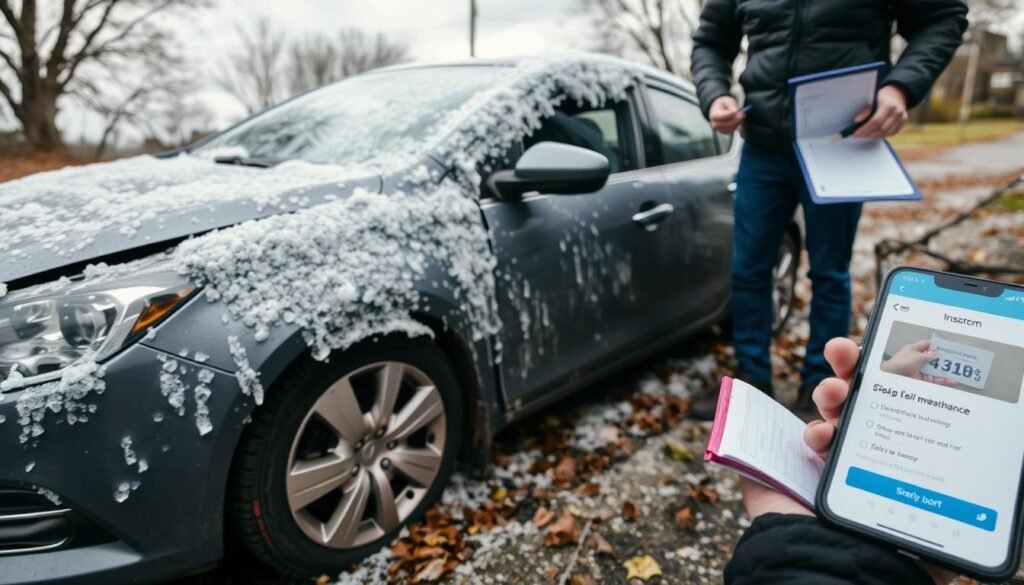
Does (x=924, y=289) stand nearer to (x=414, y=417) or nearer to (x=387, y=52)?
(x=414, y=417)

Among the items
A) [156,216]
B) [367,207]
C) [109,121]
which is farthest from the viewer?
[109,121]

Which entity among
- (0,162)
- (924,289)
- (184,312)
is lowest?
(0,162)

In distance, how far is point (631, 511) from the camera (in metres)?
2.08

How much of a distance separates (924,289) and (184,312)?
142 cm

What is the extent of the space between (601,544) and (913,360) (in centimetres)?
126

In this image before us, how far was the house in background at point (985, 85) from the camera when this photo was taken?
43.4 metres

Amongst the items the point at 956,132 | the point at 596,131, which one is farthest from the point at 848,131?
the point at 956,132

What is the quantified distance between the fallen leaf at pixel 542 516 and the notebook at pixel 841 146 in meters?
1.36

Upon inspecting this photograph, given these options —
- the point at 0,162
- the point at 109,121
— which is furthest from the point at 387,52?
the point at 0,162

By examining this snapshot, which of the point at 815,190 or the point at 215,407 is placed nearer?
the point at 215,407

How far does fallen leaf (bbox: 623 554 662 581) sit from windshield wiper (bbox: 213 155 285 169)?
5.70 feet

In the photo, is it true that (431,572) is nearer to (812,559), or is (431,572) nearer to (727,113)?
(812,559)

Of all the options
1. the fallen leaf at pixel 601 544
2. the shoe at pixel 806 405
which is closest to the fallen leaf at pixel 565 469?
the fallen leaf at pixel 601 544

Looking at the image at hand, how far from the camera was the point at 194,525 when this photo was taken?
140 cm
